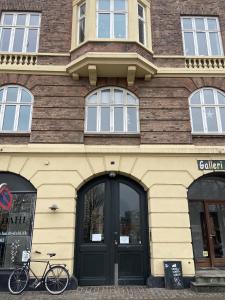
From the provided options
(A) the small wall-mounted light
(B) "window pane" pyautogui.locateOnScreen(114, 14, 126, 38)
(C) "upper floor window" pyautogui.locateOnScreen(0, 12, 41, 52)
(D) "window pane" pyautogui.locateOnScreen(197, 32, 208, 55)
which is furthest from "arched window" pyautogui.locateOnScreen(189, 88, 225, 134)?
(C) "upper floor window" pyautogui.locateOnScreen(0, 12, 41, 52)

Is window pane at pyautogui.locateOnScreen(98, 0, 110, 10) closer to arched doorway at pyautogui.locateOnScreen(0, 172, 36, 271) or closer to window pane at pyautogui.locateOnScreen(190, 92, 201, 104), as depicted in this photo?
window pane at pyautogui.locateOnScreen(190, 92, 201, 104)

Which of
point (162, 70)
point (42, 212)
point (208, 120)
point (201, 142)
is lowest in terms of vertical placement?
point (42, 212)

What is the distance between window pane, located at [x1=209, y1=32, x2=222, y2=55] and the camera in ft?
37.0

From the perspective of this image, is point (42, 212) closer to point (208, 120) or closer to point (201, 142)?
point (201, 142)

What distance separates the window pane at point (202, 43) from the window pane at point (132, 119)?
3894mm

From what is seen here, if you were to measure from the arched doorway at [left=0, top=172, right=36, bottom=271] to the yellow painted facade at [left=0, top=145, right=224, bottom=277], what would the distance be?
12.2 inches

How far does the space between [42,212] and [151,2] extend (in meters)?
9.72

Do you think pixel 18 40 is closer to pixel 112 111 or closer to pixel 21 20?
pixel 21 20

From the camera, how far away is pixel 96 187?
9.58m

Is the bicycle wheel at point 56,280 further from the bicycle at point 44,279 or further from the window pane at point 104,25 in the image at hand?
the window pane at point 104,25

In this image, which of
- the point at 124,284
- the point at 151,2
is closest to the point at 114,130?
the point at 124,284

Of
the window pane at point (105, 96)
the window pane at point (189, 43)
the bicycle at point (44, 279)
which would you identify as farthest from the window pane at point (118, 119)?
the bicycle at point (44, 279)

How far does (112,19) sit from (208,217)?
8.33 m

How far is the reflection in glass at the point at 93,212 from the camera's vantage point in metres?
9.09
